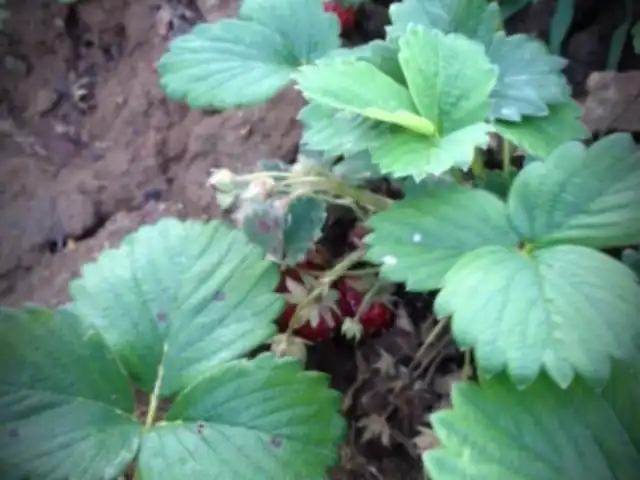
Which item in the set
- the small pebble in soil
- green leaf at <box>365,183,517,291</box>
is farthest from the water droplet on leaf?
the small pebble in soil

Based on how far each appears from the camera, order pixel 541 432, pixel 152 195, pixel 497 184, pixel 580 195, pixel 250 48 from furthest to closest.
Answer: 1. pixel 152 195
2. pixel 250 48
3. pixel 497 184
4. pixel 580 195
5. pixel 541 432

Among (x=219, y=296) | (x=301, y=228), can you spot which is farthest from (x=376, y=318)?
(x=219, y=296)

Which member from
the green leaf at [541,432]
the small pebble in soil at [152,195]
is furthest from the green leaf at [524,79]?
the small pebble in soil at [152,195]

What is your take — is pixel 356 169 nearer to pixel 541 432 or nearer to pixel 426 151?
pixel 426 151

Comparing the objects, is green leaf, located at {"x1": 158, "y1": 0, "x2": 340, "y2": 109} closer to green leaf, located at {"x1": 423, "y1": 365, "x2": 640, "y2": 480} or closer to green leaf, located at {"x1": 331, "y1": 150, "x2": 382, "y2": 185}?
green leaf, located at {"x1": 331, "y1": 150, "x2": 382, "y2": 185}

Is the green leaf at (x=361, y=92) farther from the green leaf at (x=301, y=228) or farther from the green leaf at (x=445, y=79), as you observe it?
the green leaf at (x=301, y=228)

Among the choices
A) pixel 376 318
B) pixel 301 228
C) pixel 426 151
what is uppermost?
pixel 426 151

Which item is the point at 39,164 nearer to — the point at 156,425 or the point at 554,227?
the point at 156,425
